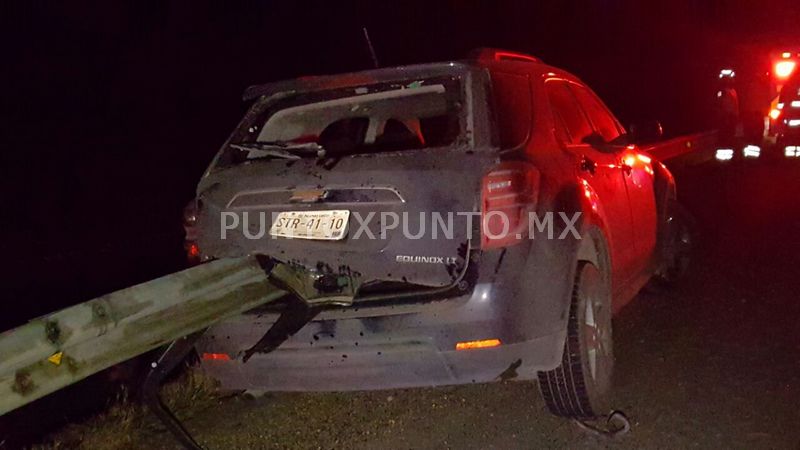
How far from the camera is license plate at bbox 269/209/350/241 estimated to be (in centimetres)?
381

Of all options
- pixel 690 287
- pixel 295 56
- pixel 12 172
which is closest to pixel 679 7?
pixel 295 56

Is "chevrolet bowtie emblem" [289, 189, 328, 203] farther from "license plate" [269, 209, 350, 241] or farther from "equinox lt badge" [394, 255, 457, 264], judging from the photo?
"equinox lt badge" [394, 255, 457, 264]

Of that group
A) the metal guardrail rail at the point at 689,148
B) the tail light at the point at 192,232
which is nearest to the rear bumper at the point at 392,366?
the tail light at the point at 192,232

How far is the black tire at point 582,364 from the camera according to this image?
4129 mm

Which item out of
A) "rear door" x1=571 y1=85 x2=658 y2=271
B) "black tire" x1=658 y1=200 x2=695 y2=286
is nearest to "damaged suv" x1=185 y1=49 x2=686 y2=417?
"rear door" x1=571 y1=85 x2=658 y2=271

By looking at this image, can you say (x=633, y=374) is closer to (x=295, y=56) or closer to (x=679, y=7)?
(x=295, y=56)

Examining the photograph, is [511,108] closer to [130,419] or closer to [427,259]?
[427,259]

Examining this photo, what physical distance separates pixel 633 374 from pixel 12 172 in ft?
44.2

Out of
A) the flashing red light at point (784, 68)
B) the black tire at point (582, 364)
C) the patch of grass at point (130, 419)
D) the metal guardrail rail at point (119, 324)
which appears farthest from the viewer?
the flashing red light at point (784, 68)

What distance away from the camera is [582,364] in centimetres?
413

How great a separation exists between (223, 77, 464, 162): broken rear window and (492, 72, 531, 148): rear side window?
0.60 feet

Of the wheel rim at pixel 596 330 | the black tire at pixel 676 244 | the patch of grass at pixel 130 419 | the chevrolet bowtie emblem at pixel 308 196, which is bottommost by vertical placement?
the black tire at pixel 676 244

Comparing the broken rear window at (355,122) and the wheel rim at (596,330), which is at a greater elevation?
the broken rear window at (355,122)

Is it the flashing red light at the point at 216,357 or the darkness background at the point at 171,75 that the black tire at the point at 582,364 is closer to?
the flashing red light at the point at 216,357
